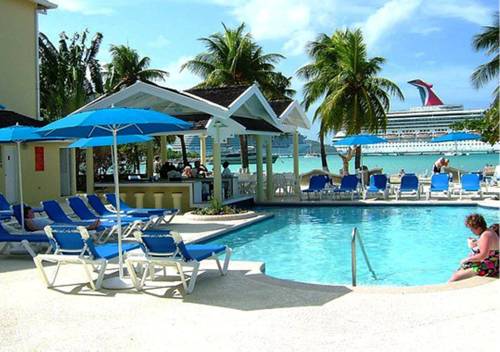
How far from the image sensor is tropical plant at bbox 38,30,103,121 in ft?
92.9

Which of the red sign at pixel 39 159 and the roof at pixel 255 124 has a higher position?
the roof at pixel 255 124

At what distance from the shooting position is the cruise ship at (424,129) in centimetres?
9912

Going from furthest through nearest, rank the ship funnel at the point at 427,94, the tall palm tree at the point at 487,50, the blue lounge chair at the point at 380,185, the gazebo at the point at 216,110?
the ship funnel at the point at 427,94 < the tall palm tree at the point at 487,50 < the blue lounge chair at the point at 380,185 < the gazebo at the point at 216,110

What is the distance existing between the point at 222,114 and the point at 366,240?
5730 millimetres

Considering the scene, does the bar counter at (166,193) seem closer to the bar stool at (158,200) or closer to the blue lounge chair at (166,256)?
the bar stool at (158,200)

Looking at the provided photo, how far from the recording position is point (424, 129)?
101312mm

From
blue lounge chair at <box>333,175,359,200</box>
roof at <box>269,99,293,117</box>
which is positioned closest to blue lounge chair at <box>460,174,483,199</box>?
blue lounge chair at <box>333,175,359,200</box>

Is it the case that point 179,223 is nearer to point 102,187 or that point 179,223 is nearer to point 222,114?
point 222,114

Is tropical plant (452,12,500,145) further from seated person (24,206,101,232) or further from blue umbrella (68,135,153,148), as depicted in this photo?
seated person (24,206,101,232)

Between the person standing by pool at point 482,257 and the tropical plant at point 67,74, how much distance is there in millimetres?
23197

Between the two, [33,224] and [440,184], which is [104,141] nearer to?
[33,224]

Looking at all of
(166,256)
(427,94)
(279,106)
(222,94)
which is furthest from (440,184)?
(427,94)

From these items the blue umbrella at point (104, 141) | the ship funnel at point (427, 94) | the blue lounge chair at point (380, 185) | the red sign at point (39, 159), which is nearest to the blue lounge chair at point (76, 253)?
the blue umbrella at point (104, 141)

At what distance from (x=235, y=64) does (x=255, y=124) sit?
13.8 m
